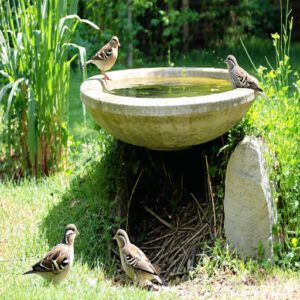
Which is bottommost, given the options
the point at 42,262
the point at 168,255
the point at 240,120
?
the point at 168,255

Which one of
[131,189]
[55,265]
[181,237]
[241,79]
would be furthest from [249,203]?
[55,265]

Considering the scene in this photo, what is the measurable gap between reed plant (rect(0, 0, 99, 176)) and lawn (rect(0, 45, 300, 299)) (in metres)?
0.29

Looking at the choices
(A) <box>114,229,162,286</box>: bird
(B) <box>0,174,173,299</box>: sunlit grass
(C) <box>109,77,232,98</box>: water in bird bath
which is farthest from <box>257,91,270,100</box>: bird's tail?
(B) <box>0,174,173,299</box>: sunlit grass

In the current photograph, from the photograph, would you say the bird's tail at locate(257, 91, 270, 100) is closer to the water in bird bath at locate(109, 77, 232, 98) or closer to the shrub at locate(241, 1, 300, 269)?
the shrub at locate(241, 1, 300, 269)

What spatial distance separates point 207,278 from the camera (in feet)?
20.6

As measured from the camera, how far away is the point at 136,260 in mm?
5969

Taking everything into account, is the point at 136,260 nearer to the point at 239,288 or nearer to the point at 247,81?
the point at 239,288

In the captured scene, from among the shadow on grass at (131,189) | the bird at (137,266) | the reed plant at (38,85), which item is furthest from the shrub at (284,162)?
the reed plant at (38,85)

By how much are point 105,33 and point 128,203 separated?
6.73 meters

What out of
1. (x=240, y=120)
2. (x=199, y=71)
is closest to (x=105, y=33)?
(x=199, y=71)

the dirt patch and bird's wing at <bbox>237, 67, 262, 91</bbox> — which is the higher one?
bird's wing at <bbox>237, 67, 262, 91</bbox>

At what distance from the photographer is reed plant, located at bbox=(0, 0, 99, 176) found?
26.4 feet

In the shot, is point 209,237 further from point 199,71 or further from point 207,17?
point 207,17

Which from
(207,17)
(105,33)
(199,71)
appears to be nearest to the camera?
(199,71)
